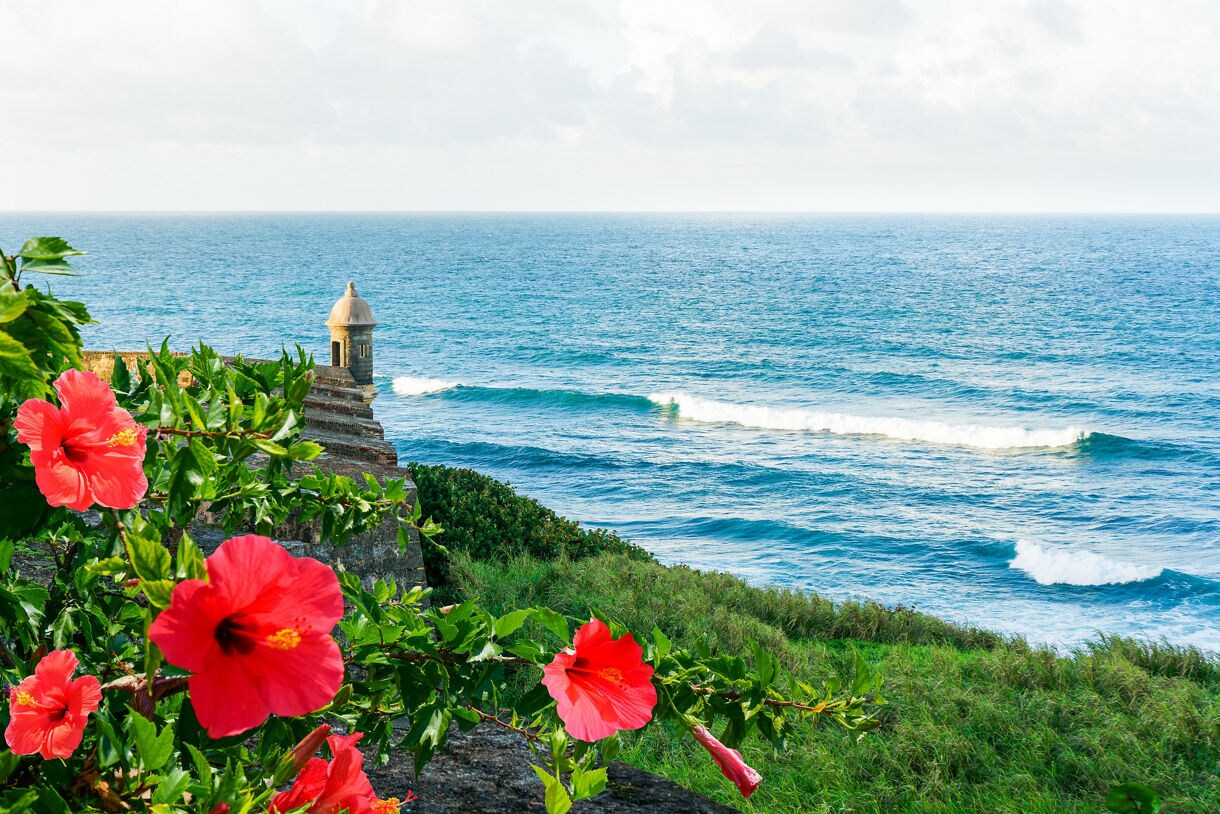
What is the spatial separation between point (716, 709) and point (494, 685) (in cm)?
47

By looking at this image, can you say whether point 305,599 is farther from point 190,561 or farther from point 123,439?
point 123,439

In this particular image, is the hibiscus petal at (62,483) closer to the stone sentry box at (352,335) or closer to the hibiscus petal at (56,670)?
the hibiscus petal at (56,670)

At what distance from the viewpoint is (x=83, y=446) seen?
1.30 meters

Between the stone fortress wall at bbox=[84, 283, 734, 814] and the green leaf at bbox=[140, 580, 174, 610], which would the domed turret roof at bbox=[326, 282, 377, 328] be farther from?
the green leaf at bbox=[140, 580, 174, 610]

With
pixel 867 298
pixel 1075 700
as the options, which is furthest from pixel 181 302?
pixel 1075 700

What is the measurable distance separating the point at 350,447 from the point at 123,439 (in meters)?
7.48

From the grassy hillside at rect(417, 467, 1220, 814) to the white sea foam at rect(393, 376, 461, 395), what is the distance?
37.6m

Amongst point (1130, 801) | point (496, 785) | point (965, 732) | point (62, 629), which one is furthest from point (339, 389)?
point (1130, 801)

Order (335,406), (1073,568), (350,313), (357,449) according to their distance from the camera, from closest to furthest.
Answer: (357,449)
(335,406)
(350,313)
(1073,568)

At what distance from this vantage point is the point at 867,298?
8300 cm

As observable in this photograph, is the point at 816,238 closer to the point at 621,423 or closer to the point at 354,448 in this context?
the point at 621,423

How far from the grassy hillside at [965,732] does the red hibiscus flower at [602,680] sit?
5.31ft

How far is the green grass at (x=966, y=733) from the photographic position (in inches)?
200

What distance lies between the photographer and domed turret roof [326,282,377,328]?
14.9m
